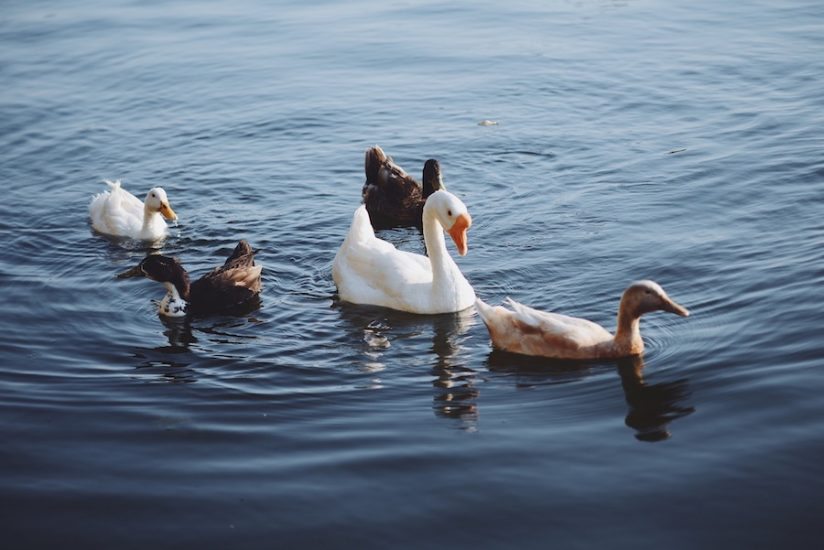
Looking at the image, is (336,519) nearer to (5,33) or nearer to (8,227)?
(8,227)

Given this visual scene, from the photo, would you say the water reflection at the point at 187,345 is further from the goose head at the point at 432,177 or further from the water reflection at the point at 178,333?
the goose head at the point at 432,177

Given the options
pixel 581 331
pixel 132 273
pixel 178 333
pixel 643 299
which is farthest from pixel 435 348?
pixel 132 273

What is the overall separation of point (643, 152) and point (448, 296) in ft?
15.2

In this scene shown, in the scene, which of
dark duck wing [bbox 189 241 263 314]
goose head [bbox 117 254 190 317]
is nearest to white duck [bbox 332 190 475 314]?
dark duck wing [bbox 189 241 263 314]

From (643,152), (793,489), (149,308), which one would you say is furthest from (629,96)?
(793,489)

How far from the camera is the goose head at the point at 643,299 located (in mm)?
9023

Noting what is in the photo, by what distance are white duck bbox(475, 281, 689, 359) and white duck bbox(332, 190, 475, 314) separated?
124 cm

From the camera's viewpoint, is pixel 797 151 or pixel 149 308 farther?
pixel 797 151

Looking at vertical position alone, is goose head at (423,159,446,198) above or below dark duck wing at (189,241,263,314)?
above

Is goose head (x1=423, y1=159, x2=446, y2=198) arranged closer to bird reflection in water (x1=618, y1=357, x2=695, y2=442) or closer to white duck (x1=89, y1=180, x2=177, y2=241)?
white duck (x1=89, y1=180, x2=177, y2=241)

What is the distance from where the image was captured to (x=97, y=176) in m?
15.1

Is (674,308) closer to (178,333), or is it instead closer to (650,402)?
(650,402)

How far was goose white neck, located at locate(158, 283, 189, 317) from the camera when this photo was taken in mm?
10930

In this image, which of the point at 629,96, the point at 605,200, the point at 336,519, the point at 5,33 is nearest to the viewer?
the point at 336,519
